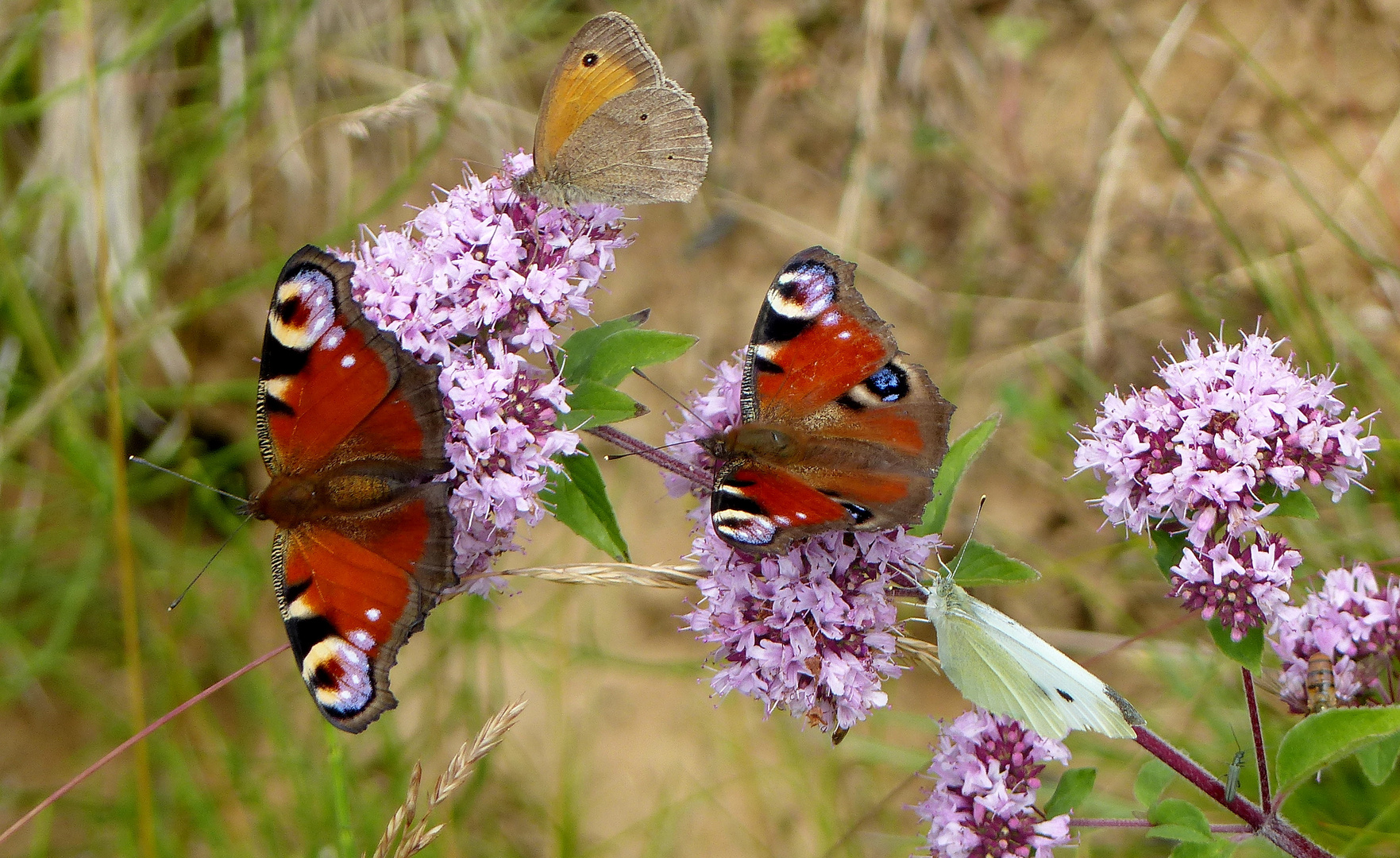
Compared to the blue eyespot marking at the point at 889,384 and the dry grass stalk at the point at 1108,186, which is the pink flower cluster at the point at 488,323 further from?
the dry grass stalk at the point at 1108,186

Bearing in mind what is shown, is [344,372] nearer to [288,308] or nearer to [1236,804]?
[288,308]

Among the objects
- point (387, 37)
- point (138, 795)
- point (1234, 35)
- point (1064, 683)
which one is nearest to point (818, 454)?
point (1064, 683)

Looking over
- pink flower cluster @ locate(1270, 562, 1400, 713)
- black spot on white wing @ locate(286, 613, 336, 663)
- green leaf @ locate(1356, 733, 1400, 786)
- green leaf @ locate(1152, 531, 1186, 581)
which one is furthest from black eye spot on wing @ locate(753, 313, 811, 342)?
green leaf @ locate(1356, 733, 1400, 786)

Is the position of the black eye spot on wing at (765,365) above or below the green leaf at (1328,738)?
above

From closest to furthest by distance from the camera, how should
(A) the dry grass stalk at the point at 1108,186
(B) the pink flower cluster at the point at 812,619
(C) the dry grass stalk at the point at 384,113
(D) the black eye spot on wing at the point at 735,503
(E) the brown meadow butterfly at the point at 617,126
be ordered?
1. (D) the black eye spot on wing at the point at 735,503
2. (B) the pink flower cluster at the point at 812,619
3. (E) the brown meadow butterfly at the point at 617,126
4. (C) the dry grass stalk at the point at 384,113
5. (A) the dry grass stalk at the point at 1108,186

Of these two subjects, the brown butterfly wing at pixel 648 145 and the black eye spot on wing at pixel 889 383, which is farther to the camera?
the brown butterfly wing at pixel 648 145

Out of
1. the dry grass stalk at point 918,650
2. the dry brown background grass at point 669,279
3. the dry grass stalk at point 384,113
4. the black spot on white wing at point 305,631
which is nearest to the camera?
the black spot on white wing at point 305,631

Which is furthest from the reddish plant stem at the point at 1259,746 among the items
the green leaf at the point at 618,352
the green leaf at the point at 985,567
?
the green leaf at the point at 618,352
